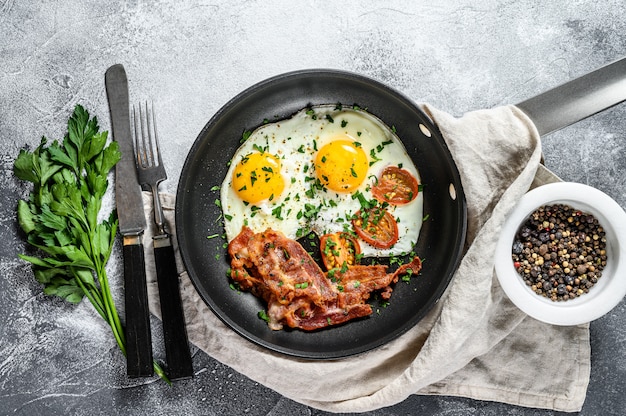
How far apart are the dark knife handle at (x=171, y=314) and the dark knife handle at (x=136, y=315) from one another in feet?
0.28

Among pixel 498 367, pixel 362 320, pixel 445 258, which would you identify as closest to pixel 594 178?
pixel 445 258

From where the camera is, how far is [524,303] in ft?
9.12

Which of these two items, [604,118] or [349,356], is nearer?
[349,356]

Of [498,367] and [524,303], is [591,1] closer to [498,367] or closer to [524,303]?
[524,303]

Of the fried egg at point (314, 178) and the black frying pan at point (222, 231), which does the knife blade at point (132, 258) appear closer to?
the black frying pan at point (222, 231)

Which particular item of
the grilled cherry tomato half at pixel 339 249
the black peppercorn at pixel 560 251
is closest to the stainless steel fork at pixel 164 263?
the grilled cherry tomato half at pixel 339 249

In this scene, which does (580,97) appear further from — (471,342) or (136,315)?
(136,315)

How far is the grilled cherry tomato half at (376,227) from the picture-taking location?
2988 mm

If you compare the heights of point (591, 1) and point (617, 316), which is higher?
point (591, 1)

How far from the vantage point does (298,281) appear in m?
2.88

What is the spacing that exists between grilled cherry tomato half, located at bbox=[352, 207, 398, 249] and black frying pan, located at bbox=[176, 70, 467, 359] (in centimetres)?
18

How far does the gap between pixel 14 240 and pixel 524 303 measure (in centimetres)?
259

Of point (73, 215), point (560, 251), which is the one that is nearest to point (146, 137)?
point (73, 215)

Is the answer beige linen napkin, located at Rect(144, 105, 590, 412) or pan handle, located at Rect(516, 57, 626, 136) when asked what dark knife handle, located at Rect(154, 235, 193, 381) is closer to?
beige linen napkin, located at Rect(144, 105, 590, 412)
